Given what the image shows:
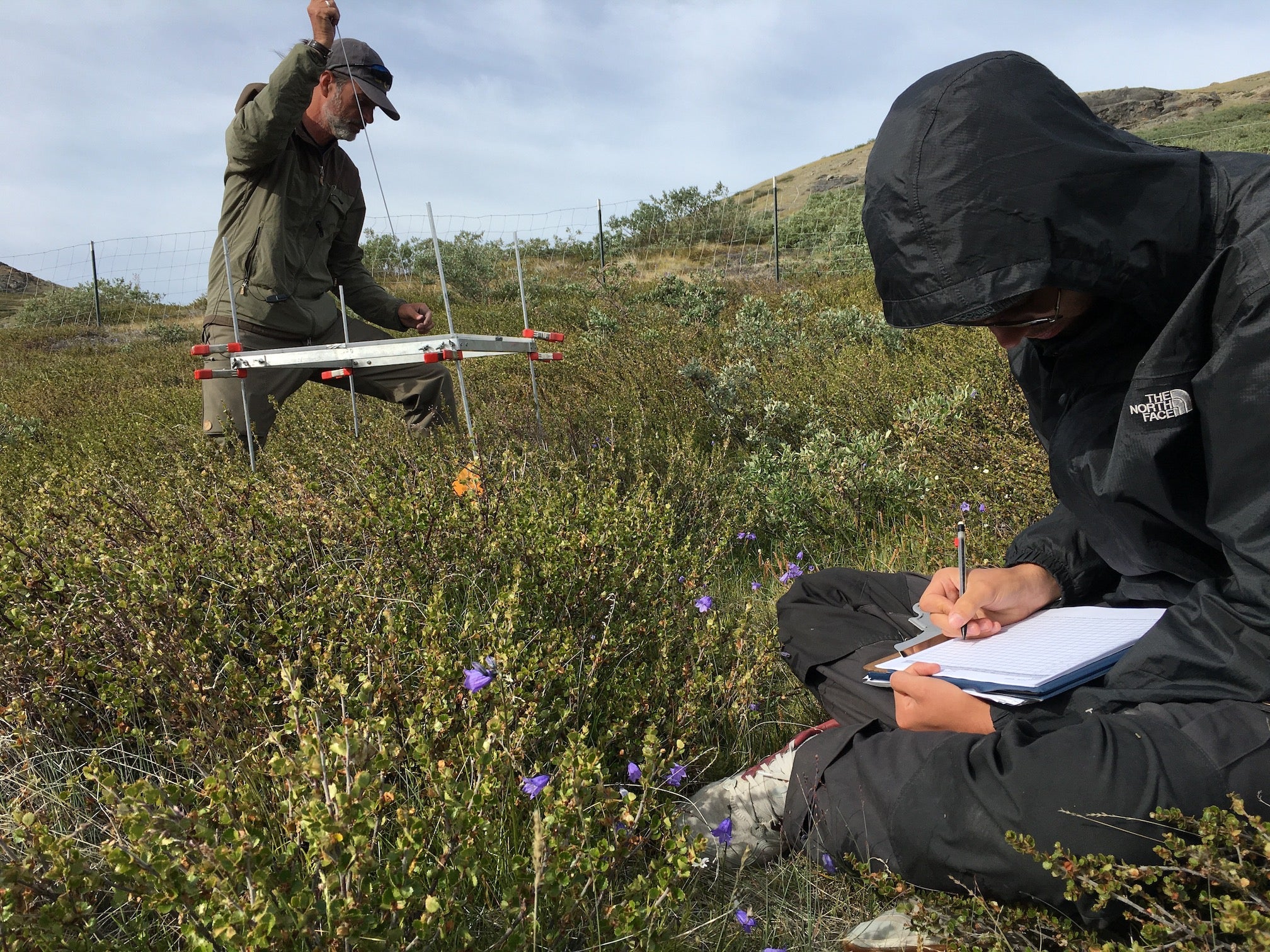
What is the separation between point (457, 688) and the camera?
1.48m

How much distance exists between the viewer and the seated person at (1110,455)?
51.9 inches

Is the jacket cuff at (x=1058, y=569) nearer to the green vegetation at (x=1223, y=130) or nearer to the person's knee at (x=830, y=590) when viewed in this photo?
the person's knee at (x=830, y=590)

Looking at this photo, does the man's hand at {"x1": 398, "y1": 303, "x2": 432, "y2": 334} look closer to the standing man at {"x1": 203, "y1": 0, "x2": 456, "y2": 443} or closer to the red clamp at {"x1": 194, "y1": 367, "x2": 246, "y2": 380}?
the standing man at {"x1": 203, "y1": 0, "x2": 456, "y2": 443}

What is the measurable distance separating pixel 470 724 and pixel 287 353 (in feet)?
8.74

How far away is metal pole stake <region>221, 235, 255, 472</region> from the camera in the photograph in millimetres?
3785

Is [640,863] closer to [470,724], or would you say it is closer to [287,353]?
[470,724]

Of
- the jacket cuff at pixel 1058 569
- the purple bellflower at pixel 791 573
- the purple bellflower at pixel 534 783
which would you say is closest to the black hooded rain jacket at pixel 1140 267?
the jacket cuff at pixel 1058 569

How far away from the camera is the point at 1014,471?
3057 millimetres

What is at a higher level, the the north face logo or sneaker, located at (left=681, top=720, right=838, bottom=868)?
the the north face logo

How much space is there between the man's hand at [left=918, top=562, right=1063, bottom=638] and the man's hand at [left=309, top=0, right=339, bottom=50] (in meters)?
3.60

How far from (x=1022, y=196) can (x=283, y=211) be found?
4.00 m

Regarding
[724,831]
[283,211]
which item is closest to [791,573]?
[724,831]

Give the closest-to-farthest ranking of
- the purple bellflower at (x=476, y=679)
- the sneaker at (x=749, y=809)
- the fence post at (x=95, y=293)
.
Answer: the purple bellflower at (x=476, y=679)
the sneaker at (x=749, y=809)
the fence post at (x=95, y=293)

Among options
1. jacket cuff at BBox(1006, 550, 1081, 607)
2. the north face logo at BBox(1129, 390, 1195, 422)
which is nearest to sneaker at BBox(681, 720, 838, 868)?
jacket cuff at BBox(1006, 550, 1081, 607)
